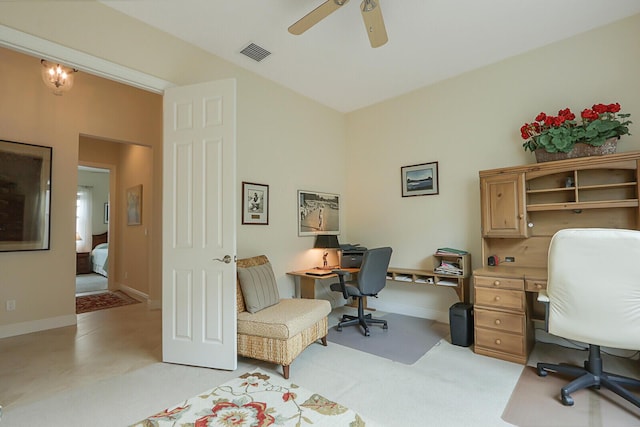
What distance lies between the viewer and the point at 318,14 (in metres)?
2.17

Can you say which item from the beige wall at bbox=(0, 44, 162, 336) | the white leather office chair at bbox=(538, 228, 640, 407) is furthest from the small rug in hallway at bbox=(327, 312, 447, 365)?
the beige wall at bbox=(0, 44, 162, 336)

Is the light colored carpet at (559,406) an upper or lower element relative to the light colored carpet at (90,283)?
lower

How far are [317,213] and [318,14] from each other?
269 centimetres

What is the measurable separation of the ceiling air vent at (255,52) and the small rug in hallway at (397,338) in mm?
3181

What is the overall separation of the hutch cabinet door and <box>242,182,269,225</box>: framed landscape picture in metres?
2.45

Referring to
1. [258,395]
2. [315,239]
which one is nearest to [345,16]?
[315,239]

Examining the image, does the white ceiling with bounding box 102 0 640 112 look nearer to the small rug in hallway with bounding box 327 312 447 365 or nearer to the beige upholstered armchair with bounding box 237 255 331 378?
the beige upholstered armchair with bounding box 237 255 331 378

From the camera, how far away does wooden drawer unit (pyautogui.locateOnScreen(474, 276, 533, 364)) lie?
2.68 metres

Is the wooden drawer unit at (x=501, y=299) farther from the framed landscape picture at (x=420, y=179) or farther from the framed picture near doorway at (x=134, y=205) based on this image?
the framed picture near doorway at (x=134, y=205)

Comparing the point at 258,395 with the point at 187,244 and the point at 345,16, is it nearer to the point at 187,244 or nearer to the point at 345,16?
the point at 187,244

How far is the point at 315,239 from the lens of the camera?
4.43 metres

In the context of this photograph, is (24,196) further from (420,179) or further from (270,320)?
(420,179)

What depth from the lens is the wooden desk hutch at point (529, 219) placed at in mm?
2672

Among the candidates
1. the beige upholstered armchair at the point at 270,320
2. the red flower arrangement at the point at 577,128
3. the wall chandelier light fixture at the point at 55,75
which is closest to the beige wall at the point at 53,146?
the wall chandelier light fixture at the point at 55,75
